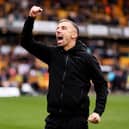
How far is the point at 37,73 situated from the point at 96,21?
9328 millimetres

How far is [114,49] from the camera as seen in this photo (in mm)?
34906

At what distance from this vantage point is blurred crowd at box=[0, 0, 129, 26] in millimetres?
32531

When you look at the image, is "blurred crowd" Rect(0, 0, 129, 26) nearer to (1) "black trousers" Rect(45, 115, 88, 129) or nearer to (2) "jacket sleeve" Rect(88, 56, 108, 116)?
(2) "jacket sleeve" Rect(88, 56, 108, 116)

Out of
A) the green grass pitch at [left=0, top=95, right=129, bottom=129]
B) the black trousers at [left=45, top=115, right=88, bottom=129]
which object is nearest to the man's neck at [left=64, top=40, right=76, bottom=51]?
the black trousers at [left=45, top=115, right=88, bottom=129]

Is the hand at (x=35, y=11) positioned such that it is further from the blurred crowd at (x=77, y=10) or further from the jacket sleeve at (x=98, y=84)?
the blurred crowd at (x=77, y=10)

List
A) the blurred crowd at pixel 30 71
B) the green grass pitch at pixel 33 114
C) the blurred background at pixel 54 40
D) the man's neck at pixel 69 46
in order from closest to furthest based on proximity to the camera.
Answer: the man's neck at pixel 69 46 < the green grass pitch at pixel 33 114 < the blurred crowd at pixel 30 71 < the blurred background at pixel 54 40

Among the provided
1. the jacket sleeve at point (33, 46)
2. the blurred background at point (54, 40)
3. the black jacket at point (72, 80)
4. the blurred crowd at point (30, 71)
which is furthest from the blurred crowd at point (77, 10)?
the black jacket at point (72, 80)

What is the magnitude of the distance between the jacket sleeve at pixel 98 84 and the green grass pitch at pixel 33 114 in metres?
6.45

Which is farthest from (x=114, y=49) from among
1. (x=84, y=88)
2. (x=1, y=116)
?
(x=84, y=88)

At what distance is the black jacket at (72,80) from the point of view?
7.02 metres

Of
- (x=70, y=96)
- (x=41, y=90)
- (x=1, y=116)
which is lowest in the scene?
(x=41, y=90)

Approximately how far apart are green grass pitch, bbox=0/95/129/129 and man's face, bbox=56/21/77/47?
21.5 feet

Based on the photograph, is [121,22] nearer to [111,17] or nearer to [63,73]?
[111,17]

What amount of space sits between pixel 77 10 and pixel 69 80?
1141 inches
